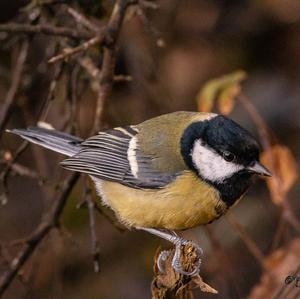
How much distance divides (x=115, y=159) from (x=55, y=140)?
25cm

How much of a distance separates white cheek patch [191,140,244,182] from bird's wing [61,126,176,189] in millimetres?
170

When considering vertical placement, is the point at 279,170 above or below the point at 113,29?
below

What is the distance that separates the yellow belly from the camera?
265 cm

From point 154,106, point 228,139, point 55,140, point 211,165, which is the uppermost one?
point 228,139

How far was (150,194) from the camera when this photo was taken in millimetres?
2758

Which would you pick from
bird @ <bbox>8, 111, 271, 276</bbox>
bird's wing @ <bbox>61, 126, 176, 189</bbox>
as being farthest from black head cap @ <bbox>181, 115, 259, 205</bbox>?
bird's wing @ <bbox>61, 126, 176, 189</bbox>

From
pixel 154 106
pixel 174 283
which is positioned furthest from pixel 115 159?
pixel 154 106

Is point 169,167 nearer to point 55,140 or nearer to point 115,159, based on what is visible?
point 115,159

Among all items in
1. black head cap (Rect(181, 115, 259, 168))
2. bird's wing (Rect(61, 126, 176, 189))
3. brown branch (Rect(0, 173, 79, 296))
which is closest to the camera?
black head cap (Rect(181, 115, 259, 168))

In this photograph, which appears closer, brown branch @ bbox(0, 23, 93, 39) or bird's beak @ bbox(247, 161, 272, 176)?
bird's beak @ bbox(247, 161, 272, 176)

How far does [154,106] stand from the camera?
414cm

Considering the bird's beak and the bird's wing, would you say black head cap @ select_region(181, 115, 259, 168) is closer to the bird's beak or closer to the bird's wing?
the bird's beak

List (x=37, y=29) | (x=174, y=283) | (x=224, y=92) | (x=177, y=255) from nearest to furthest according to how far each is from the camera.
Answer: (x=174, y=283) < (x=177, y=255) < (x=37, y=29) < (x=224, y=92)

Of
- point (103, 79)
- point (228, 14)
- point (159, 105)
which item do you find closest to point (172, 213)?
point (103, 79)
